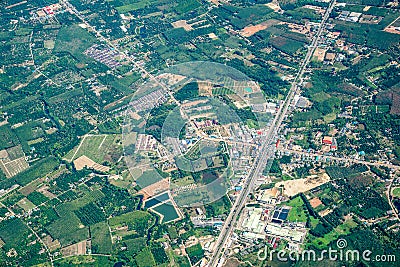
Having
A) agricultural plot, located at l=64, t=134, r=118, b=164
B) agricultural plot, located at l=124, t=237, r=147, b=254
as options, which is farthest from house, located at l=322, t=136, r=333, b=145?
agricultural plot, located at l=64, t=134, r=118, b=164

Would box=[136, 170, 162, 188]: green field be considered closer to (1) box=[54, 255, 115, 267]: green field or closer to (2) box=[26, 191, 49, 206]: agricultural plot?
(2) box=[26, 191, 49, 206]: agricultural plot

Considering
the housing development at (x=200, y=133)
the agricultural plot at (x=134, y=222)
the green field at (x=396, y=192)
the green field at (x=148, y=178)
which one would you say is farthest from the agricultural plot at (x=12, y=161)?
the green field at (x=396, y=192)

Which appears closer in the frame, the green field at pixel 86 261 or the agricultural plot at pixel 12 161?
the green field at pixel 86 261

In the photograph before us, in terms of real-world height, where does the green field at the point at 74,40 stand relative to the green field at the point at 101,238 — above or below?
above

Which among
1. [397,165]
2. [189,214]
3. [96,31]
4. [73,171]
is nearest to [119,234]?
[189,214]

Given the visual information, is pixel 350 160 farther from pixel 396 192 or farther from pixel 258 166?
pixel 258 166

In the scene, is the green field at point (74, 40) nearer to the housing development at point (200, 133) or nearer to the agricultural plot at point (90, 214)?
the housing development at point (200, 133)
